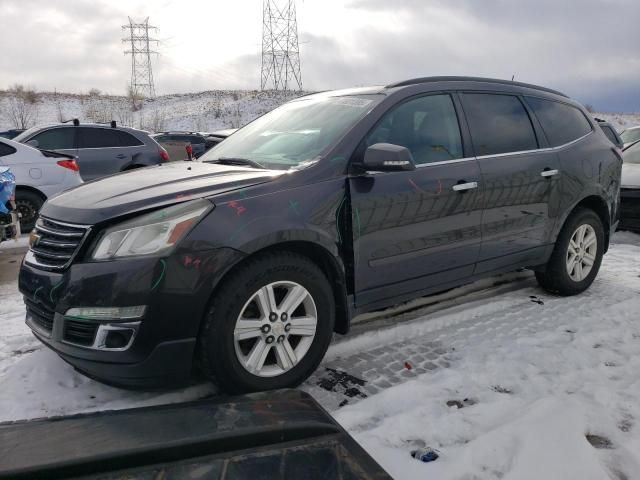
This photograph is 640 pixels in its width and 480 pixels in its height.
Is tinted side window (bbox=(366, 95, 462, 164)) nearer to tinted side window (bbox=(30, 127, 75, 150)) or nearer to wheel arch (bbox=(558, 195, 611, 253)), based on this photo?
wheel arch (bbox=(558, 195, 611, 253))

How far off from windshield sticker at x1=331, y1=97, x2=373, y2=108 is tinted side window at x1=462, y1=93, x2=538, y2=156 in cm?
81

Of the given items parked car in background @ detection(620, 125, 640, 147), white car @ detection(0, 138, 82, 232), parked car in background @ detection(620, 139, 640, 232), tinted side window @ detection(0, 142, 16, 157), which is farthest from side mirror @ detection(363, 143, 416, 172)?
parked car in background @ detection(620, 125, 640, 147)

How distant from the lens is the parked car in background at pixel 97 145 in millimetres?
9750

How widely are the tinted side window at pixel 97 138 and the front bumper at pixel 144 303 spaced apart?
8.25 metres

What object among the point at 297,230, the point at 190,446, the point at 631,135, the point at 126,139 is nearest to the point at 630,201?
the point at 631,135

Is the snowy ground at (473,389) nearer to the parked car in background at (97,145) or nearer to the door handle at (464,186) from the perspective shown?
the door handle at (464,186)

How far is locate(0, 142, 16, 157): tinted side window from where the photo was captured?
304 inches

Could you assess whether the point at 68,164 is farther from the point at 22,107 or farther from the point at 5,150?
the point at 22,107

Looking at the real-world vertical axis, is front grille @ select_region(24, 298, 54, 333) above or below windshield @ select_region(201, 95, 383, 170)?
below

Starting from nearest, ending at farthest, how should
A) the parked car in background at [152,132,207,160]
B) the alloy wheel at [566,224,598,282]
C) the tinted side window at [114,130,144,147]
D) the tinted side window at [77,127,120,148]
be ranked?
the alloy wheel at [566,224,598,282] < the tinted side window at [77,127,120,148] < the tinted side window at [114,130,144,147] < the parked car in background at [152,132,207,160]

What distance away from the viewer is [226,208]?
104 inches

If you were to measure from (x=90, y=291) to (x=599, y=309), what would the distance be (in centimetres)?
372

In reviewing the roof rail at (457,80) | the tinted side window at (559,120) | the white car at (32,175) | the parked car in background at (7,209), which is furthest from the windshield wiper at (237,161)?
the white car at (32,175)

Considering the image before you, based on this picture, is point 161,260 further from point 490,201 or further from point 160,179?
point 490,201
